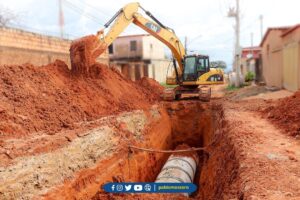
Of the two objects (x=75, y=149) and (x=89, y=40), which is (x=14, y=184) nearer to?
(x=75, y=149)

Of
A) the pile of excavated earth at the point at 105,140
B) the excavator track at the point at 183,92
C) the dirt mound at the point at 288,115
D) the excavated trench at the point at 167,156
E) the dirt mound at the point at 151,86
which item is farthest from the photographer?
the dirt mound at the point at 151,86

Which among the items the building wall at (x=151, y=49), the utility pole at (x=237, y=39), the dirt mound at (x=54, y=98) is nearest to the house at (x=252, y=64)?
the utility pole at (x=237, y=39)

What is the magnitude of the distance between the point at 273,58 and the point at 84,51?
15846 mm

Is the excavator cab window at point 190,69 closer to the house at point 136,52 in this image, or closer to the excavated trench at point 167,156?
the excavated trench at point 167,156

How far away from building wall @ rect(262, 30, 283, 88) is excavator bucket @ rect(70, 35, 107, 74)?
13097mm

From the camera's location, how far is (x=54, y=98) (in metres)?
9.59

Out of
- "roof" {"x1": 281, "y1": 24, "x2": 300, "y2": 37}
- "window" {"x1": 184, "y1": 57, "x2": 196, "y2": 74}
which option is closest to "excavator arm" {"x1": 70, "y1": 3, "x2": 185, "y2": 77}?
"window" {"x1": 184, "y1": 57, "x2": 196, "y2": 74}

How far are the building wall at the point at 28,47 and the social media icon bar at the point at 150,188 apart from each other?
11.2m

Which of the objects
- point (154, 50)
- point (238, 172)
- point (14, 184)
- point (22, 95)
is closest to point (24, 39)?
point (22, 95)

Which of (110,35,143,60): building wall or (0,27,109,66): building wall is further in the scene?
(110,35,143,60): building wall

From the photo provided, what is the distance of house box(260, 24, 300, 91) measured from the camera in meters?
16.3

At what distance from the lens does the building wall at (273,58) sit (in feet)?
67.1

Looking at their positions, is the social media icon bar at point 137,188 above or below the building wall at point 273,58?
below

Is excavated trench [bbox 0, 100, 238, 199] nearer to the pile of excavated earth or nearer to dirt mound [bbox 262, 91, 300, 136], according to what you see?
the pile of excavated earth
